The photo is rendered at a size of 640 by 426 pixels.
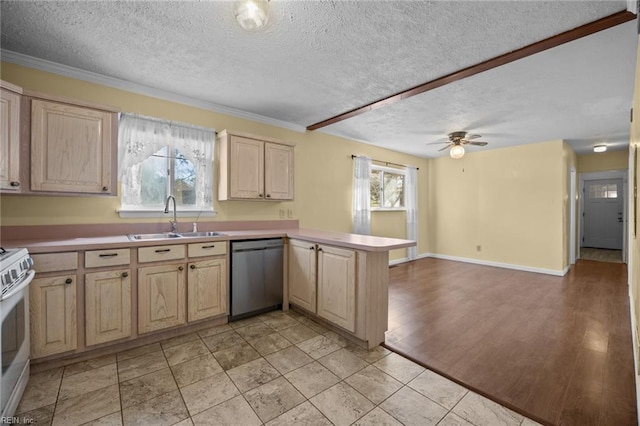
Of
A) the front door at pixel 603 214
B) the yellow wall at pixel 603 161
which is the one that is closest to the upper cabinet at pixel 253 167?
the yellow wall at pixel 603 161

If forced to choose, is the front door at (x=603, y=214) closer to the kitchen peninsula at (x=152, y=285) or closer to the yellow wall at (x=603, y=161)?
the yellow wall at (x=603, y=161)

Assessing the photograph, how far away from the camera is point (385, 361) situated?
2.20 metres

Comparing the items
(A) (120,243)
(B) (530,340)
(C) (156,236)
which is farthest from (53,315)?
(B) (530,340)

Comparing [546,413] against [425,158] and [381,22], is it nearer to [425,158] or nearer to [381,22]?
[381,22]

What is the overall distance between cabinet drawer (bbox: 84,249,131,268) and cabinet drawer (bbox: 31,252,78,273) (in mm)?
75

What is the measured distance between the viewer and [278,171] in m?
3.53

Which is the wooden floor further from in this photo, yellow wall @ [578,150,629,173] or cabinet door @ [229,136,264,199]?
yellow wall @ [578,150,629,173]

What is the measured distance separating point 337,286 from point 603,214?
9.09 m

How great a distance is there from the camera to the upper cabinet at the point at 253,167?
3.19m

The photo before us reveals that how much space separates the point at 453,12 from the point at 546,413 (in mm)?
2530

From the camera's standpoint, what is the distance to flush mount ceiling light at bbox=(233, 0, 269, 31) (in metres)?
1.58

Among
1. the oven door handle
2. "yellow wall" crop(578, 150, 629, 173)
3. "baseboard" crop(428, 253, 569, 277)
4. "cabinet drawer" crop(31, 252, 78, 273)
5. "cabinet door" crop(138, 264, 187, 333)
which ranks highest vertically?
"yellow wall" crop(578, 150, 629, 173)

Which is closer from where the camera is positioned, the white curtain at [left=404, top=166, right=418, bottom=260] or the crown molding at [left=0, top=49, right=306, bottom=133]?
the crown molding at [left=0, top=49, right=306, bottom=133]

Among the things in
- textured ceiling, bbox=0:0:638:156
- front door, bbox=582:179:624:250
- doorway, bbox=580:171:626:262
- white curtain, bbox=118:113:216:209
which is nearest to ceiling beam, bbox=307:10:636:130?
textured ceiling, bbox=0:0:638:156
